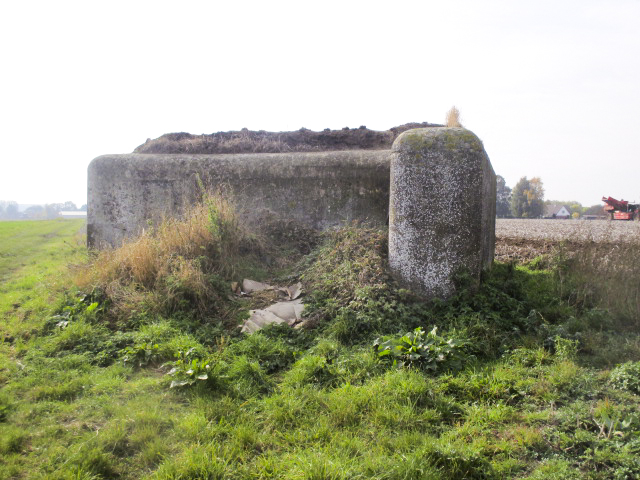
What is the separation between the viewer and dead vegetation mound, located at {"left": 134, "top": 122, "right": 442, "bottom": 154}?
7.98m

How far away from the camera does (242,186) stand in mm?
7422

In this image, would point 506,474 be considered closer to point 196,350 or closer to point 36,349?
point 196,350

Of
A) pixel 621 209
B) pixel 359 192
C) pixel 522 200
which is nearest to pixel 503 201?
pixel 522 200

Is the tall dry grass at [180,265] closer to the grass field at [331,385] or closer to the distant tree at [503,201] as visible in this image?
the grass field at [331,385]

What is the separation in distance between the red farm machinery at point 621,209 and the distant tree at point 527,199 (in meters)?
27.9

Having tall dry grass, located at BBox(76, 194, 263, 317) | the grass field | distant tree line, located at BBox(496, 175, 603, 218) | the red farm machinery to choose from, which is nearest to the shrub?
the grass field

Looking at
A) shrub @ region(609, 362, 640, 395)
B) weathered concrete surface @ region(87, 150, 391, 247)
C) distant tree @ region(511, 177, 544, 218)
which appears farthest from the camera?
distant tree @ region(511, 177, 544, 218)

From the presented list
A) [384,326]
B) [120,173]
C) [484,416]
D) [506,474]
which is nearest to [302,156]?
[120,173]

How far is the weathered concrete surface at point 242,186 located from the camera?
6.94 meters

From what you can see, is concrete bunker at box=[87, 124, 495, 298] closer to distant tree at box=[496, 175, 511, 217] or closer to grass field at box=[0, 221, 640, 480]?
grass field at box=[0, 221, 640, 480]

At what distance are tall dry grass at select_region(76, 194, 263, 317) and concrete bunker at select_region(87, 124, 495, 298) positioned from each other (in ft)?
2.57

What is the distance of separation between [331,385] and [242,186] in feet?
14.7

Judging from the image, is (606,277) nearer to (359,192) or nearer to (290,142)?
(359,192)

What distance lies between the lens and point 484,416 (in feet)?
10.7
